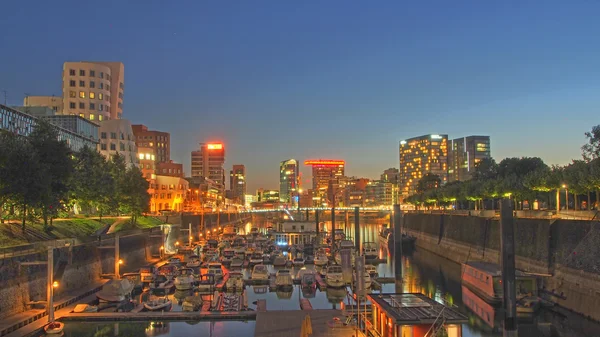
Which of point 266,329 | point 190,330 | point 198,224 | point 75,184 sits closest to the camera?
point 266,329

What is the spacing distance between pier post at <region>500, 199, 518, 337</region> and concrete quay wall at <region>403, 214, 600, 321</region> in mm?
8089

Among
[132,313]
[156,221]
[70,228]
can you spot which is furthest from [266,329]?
[156,221]

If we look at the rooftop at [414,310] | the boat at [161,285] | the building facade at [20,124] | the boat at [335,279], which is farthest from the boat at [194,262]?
the rooftop at [414,310]

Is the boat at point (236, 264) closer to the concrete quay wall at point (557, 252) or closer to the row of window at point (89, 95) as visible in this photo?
the concrete quay wall at point (557, 252)

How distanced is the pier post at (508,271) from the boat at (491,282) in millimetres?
6255

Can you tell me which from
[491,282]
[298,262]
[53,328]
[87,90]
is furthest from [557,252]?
[87,90]

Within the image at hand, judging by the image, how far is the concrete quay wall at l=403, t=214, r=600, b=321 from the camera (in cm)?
3594

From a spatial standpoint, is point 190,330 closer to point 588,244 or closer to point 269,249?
point 588,244

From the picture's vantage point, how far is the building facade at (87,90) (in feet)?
373

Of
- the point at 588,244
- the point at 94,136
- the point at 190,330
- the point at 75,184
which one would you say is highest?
the point at 94,136

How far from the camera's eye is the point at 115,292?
3894cm

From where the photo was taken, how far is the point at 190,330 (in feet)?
108

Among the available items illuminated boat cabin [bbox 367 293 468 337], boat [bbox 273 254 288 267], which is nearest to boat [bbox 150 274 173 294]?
boat [bbox 273 254 288 267]

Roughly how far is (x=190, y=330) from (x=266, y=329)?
24.9 feet
